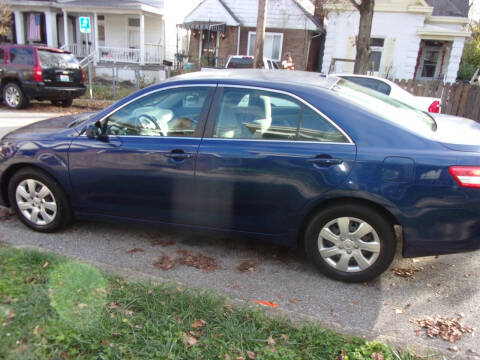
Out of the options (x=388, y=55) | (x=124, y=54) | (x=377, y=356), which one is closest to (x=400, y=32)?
(x=388, y=55)

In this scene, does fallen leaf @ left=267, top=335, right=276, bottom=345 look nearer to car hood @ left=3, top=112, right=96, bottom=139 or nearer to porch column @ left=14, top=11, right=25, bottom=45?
car hood @ left=3, top=112, right=96, bottom=139

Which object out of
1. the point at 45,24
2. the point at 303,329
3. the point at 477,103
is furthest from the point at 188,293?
the point at 45,24

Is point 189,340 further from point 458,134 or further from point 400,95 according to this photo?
point 400,95

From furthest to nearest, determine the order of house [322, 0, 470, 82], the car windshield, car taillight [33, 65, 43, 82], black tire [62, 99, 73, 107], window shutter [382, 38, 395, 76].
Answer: window shutter [382, 38, 395, 76] → house [322, 0, 470, 82] → black tire [62, 99, 73, 107] → car taillight [33, 65, 43, 82] → the car windshield

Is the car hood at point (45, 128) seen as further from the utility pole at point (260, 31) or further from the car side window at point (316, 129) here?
the utility pole at point (260, 31)

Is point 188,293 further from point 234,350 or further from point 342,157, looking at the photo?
point 342,157

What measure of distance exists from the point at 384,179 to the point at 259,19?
1196cm

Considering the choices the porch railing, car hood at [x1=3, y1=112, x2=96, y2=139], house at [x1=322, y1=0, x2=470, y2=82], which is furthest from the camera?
the porch railing

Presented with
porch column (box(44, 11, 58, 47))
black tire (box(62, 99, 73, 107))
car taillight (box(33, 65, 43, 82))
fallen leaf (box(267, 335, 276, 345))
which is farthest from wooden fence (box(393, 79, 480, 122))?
porch column (box(44, 11, 58, 47))

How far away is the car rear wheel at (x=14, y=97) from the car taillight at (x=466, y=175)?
42.1ft

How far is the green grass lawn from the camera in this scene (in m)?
2.58

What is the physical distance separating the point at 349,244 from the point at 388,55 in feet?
62.6

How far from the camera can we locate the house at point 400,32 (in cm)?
1934

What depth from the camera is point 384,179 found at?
3260 mm
